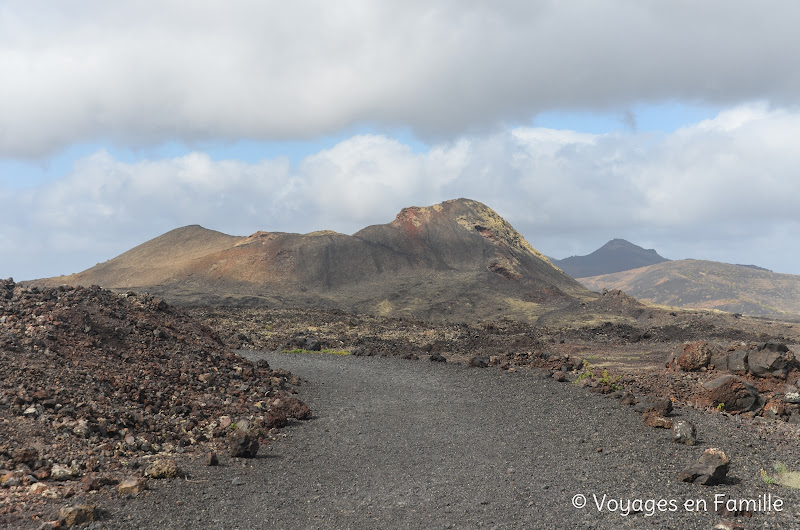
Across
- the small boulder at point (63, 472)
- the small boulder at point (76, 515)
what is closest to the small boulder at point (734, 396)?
the small boulder at point (76, 515)

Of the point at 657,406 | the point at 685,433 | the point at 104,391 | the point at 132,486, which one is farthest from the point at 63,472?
the point at 657,406

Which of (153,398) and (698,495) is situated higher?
(153,398)

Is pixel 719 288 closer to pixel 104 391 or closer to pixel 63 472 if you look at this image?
pixel 104 391

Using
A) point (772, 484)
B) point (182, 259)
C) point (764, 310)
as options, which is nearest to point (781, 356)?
point (772, 484)

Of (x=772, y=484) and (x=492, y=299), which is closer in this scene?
(x=772, y=484)

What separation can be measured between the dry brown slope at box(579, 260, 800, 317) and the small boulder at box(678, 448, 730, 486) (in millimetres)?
100552

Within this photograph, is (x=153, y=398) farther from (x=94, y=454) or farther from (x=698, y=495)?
(x=698, y=495)

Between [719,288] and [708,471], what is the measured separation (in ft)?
413

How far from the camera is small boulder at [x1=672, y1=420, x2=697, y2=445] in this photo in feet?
40.4

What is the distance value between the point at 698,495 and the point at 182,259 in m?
78.7

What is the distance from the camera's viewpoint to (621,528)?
829cm

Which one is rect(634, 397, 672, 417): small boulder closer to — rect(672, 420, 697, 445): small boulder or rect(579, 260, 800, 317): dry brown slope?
rect(672, 420, 697, 445): small boulder

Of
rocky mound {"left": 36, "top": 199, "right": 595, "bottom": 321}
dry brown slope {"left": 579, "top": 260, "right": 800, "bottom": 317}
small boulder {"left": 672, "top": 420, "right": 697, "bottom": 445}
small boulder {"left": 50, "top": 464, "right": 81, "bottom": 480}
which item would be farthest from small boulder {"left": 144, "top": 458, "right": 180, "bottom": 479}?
dry brown slope {"left": 579, "top": 260, "right": 800, "bottom": 317}

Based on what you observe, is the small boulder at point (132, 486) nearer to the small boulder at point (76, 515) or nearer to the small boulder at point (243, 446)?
the small boulder at point (76, 515)
